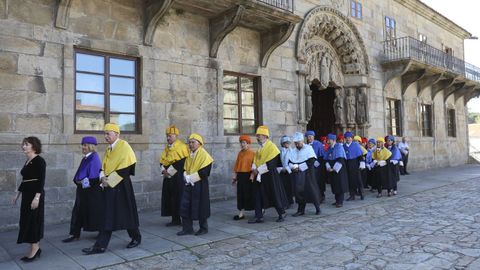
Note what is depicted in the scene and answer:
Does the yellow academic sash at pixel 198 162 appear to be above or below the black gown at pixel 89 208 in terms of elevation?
above

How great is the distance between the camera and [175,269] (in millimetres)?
4598

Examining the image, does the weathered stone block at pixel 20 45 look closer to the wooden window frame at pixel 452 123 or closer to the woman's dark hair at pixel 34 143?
the woman's dark hair at pixel 34 143

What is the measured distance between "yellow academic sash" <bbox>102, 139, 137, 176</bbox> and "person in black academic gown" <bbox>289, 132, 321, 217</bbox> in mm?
3508

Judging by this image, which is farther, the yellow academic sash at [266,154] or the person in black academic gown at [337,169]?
the person in black academic gown at [337,169]

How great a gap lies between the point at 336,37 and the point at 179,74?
7.05 meters

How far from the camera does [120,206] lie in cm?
519

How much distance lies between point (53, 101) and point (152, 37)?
8.23 feet

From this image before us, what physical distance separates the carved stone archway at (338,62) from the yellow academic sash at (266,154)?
511 cm

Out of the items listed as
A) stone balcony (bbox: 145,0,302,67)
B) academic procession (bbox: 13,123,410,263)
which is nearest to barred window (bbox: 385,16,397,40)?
stone balcony (bbox: 145,0,302,67)

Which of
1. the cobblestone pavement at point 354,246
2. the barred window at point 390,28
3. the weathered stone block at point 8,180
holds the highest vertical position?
the barred window at point 390,28

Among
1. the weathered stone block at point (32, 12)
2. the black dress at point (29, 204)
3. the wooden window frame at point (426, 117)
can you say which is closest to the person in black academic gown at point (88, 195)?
the black dress at point (29, 204)

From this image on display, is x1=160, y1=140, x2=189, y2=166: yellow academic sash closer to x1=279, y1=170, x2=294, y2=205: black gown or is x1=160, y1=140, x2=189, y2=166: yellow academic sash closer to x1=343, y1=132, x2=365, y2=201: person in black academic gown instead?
x1=279, y1=170, x2=294, y2=205: black gown

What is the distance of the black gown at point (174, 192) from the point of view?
6.80 meters

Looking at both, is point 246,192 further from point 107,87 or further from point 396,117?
point 396,117
